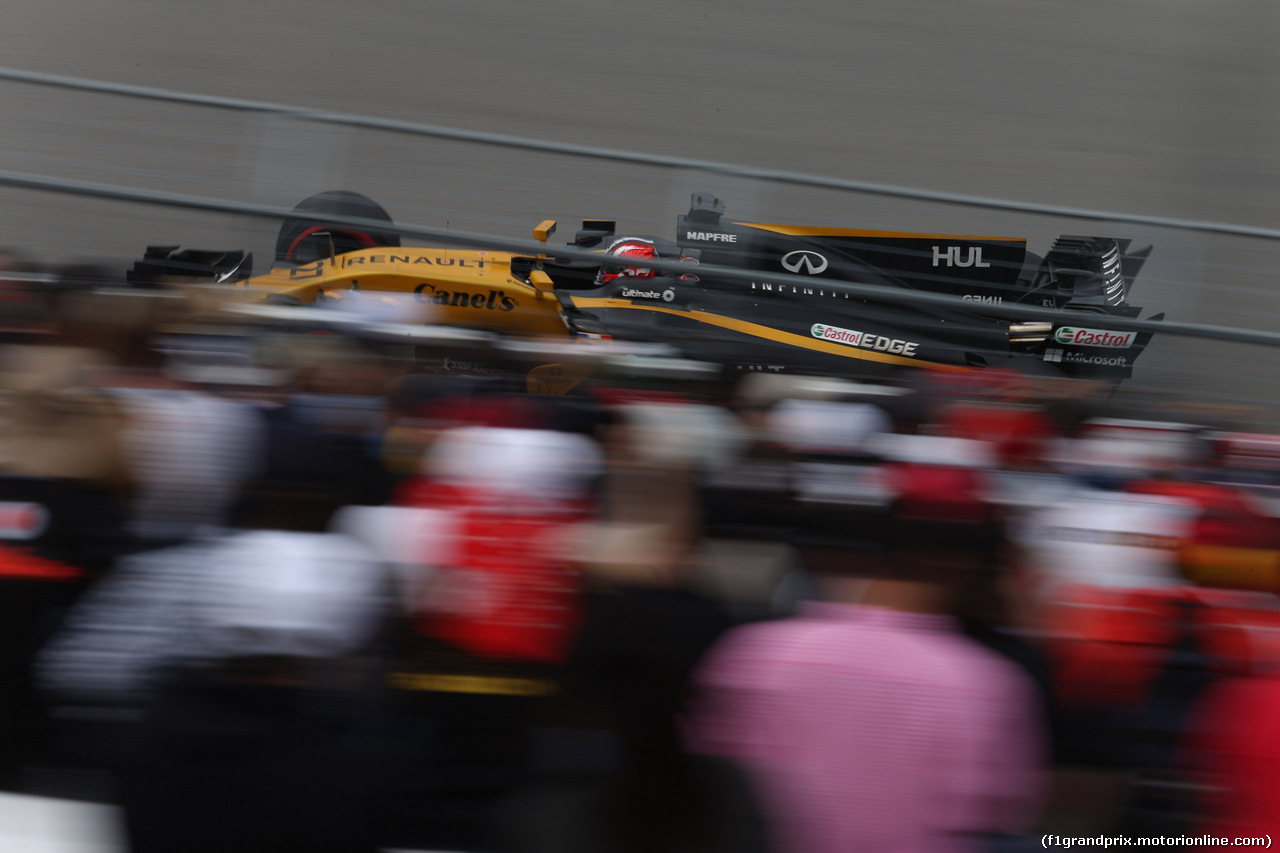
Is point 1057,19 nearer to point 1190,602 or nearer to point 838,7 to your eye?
point 838,7

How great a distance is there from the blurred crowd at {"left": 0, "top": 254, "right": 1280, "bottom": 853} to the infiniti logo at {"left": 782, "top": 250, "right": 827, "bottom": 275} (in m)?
2.67

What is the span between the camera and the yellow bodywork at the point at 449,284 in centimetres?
502

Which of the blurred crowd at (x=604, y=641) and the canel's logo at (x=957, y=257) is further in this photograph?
the canel's logo at (x=957, y=257)

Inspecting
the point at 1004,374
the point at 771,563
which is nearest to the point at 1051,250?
the point at 1004,374

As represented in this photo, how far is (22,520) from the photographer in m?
1.83

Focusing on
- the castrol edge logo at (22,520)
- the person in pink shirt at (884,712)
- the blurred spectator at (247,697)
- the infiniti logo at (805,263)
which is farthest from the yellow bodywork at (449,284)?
the person in pink shirt at (884,712)

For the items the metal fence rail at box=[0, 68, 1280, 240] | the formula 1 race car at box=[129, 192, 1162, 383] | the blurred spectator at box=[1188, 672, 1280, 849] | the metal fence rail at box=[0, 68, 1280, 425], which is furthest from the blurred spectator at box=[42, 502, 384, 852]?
the metal fence rail at box=[0, 68, 1280, 240]

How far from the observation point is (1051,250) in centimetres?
485

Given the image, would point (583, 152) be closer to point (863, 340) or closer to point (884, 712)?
point (863, 340)

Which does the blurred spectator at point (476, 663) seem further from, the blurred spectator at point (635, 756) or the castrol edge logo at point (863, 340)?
the castrol edge logo at point (863, 340)

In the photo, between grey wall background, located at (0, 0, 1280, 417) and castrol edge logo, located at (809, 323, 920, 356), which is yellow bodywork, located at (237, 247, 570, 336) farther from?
castrol edge logo, located at (809, 323, 920, 356)

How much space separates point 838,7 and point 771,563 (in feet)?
18.0

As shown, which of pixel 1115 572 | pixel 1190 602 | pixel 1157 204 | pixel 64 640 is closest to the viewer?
pixel 64 640

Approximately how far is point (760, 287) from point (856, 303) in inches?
17.1
